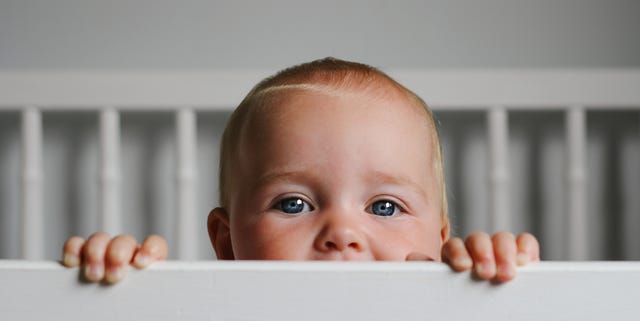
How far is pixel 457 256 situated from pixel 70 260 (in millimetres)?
219

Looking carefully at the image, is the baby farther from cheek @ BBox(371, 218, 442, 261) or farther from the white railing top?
the white railing top

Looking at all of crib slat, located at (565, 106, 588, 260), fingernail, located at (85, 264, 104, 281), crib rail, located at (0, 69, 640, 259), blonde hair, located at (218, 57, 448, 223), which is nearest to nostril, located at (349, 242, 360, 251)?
blonde hair, located at (218, 57, 448, 223)

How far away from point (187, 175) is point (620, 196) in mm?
693

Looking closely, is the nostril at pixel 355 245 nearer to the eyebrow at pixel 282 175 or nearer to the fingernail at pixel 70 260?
the eyebrow at pixel 282 175

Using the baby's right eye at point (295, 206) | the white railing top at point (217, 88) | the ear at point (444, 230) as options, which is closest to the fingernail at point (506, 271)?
the baby's right eye at point (295, 206)

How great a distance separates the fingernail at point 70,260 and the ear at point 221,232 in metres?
0.37

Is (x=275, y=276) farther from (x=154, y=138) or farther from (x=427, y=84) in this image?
(x=154, y=138)

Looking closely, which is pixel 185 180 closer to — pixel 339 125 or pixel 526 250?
pixel 339 125

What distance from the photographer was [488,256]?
18.5 inches

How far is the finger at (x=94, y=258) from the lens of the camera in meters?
0.47

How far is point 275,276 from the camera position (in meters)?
0.46

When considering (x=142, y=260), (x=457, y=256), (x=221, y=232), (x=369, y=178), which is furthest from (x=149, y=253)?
(x=221, y=232)

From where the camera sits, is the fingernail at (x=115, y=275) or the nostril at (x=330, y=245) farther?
the nostril at (x=330, y=245)

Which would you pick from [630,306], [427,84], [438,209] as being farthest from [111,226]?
[630,306]
